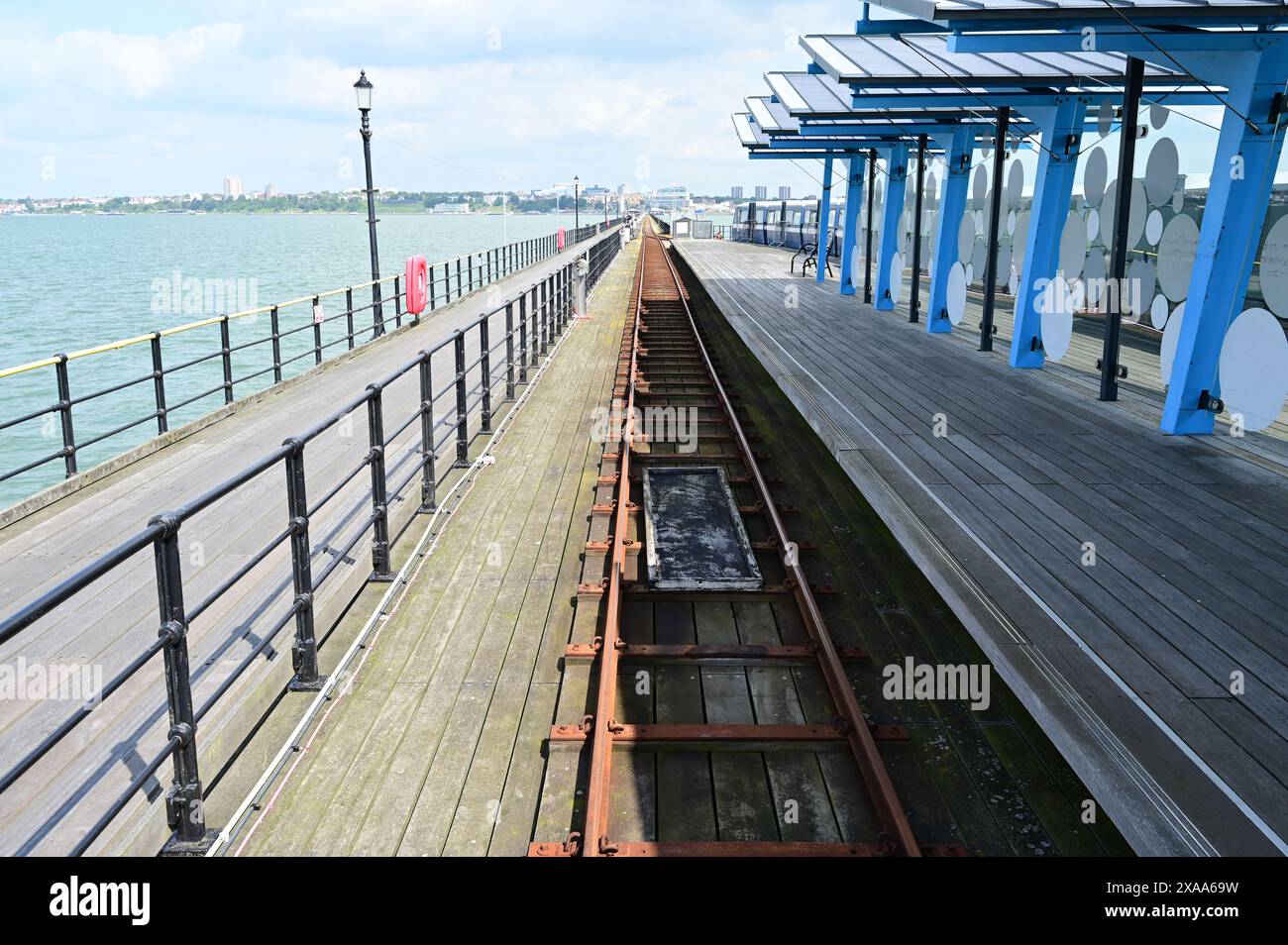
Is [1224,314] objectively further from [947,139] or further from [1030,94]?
[947,139]

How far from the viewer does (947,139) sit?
16.3 meters

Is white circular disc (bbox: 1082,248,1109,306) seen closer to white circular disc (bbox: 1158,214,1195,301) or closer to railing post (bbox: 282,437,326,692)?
white circular disc (bbox: 1158,214,1195,301)

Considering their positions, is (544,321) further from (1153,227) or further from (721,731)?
(721,731)

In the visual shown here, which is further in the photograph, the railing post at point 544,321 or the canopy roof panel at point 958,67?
the railing post at point 544,321

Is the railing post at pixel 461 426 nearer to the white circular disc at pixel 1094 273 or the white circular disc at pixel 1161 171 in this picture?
the white circular disc at pixel 1161 171

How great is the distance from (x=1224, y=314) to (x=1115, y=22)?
2790 millimetres

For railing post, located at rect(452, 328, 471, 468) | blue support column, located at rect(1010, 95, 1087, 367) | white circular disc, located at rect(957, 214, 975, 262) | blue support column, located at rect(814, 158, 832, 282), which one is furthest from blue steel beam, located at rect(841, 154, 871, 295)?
railing post, located at rect(452, 328, 471, 468)

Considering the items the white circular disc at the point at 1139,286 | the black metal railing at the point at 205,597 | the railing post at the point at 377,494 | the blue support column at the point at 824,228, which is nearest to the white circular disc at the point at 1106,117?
the white circular disc at the point at 1139,286

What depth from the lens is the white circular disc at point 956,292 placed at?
15.6 metres

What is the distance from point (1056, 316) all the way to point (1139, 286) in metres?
1.15

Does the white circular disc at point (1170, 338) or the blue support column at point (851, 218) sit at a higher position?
the blue support column at point (851, 218)

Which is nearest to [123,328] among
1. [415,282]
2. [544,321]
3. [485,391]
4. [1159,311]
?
[415,282]

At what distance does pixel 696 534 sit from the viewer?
7.25m

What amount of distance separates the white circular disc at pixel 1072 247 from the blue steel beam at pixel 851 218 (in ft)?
34.0
